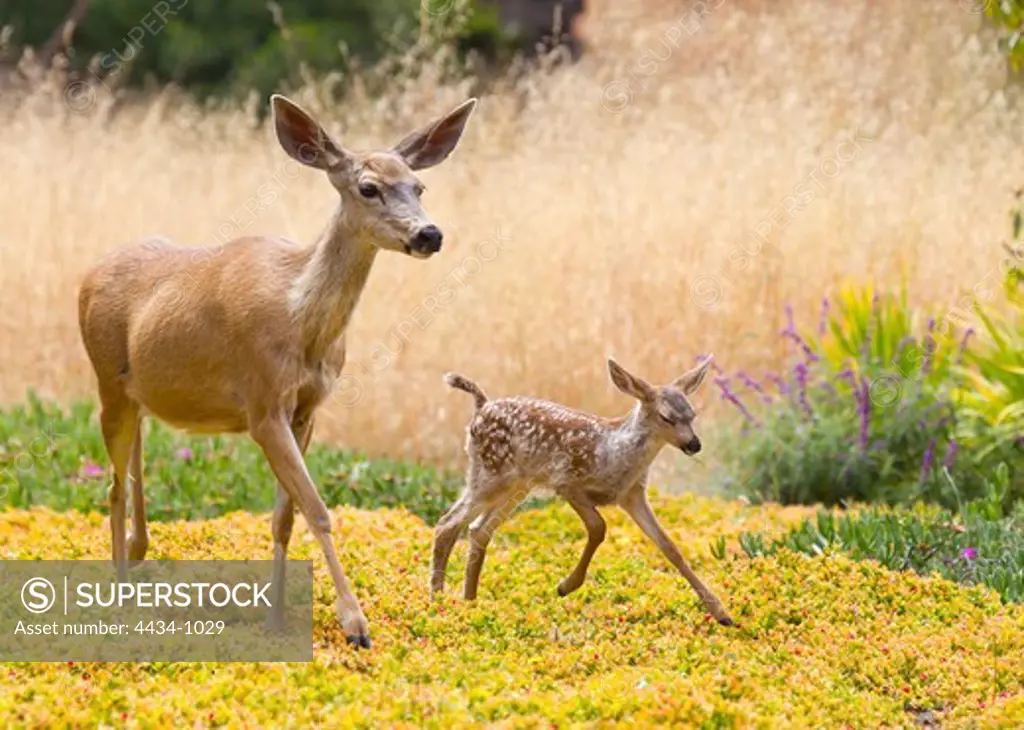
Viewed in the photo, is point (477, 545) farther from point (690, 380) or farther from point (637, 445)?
point (690, 380)

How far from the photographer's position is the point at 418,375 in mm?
11164

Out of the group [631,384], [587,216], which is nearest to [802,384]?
[587,216]

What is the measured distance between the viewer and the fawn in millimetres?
6422

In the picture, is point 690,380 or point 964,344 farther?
point 964,344

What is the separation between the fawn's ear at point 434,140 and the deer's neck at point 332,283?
1.33 feet

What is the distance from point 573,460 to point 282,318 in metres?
1.28

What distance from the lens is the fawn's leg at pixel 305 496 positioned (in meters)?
5.91

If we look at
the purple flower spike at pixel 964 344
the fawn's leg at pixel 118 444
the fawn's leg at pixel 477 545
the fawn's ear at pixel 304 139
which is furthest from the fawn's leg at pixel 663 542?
the purple flower spike at pixel 964 344

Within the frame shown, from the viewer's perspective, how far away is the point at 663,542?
6.44 meters

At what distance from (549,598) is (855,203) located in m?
5.85

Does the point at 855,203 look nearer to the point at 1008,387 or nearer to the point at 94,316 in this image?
the point at 1008,387

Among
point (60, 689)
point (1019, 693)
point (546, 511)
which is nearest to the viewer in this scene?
point (60, 689)

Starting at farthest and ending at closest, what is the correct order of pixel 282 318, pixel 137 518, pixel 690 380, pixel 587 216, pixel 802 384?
pixel 587 216
pixel 802 384
pixel 137 518
pixel 690 380
pixel 282 318

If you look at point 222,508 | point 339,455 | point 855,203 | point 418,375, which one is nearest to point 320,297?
point 222,508
